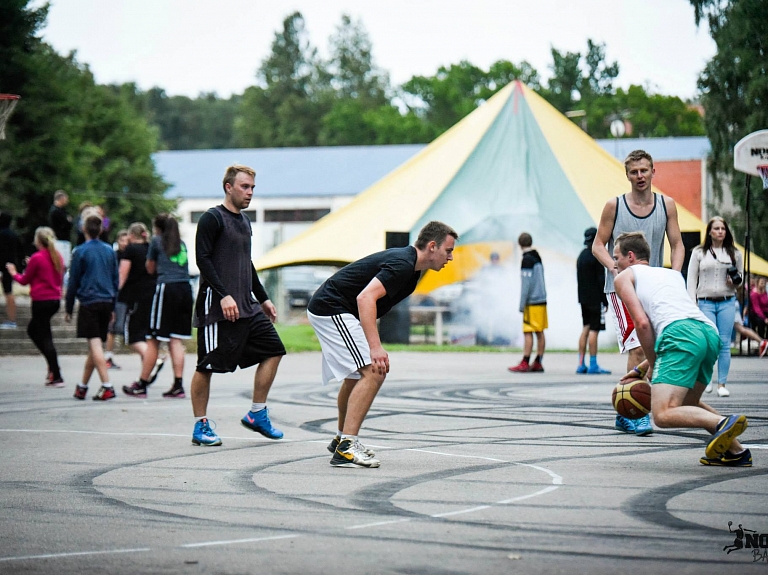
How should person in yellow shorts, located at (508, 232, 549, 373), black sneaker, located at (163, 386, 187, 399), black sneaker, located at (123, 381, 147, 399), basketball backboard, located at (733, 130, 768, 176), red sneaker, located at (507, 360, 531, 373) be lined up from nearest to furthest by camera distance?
1. black sneaker, located at (163, 386, 187, 399)
2. black sneaker, located at (123, 381, 147, 399)
3. red sneaker, located at (507, 360, 531, 373)
4. person in yellow shorts, located at (508, 232, 549, 373)
5. basketball backboard, located at (733, 130, 768, 176)

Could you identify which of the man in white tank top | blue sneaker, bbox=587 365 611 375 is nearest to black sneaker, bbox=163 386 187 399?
blue sneaker, bbox=587 365 611 375

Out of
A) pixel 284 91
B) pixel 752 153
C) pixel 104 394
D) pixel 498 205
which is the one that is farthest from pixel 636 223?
pixel 284 91

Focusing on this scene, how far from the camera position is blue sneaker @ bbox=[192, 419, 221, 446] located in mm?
7688

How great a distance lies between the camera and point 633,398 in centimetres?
728

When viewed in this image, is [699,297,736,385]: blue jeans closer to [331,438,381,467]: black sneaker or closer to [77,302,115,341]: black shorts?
A: [331,438,381,467]: black sneaker

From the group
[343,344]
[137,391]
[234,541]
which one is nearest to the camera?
[234,541]

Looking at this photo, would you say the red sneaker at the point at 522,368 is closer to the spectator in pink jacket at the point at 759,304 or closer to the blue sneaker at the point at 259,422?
the blue sneaker at the point at 259,422

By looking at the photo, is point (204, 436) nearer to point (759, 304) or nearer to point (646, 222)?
point (646, 222)

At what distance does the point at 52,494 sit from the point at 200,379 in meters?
2.06

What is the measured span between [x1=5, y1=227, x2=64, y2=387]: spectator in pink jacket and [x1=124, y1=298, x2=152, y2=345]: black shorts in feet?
3.56

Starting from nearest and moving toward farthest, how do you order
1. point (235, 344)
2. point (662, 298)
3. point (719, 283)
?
point (662, 298)
point (235, 344)
point (719, 283)

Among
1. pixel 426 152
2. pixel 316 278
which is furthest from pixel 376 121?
pixel 426 152

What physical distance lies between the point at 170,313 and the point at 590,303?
6026 millimetres

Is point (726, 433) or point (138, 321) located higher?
point (138, 321)
